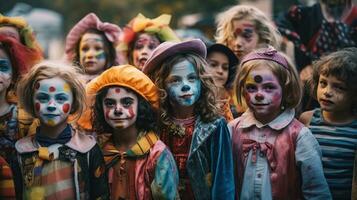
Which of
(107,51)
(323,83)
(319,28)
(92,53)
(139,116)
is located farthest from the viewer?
(319,28)

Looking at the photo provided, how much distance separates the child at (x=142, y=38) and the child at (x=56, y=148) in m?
1.62

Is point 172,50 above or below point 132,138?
above

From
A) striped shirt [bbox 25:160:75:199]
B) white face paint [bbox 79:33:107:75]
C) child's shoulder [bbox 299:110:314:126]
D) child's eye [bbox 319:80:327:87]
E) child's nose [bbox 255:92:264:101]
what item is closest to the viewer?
striped shirt [bbox 25:160:75:199]

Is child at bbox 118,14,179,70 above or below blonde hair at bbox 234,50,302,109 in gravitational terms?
above

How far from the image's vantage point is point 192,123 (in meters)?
4.66

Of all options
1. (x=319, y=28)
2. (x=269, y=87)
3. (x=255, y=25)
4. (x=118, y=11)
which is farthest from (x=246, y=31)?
(x=118, y=11)

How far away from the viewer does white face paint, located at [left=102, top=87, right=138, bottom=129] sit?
442cm

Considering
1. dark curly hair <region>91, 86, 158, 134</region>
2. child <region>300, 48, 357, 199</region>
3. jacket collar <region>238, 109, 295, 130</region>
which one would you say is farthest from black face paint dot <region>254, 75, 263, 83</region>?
dark curly hair <region>91, 86, 158, 134</region>

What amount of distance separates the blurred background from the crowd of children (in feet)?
22.2

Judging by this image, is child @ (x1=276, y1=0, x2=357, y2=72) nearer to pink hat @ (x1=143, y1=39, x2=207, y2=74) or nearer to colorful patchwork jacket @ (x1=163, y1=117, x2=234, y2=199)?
pink hat @ (x1=143, y1=39, x2=207, y2=74)

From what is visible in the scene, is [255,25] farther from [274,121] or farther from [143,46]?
[274,121]

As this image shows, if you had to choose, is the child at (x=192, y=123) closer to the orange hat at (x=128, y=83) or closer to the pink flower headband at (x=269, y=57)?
the orange hat at (x=128, y=83)

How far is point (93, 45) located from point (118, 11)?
74.9 feet

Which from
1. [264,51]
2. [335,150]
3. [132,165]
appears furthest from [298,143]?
[132,165]
